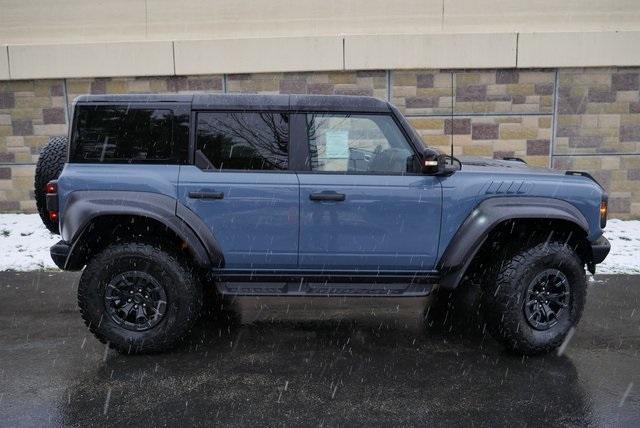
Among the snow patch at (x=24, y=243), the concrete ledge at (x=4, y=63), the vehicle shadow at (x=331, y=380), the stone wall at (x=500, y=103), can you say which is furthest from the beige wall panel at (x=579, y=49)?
the concrete ledge at (x=4, y=63)

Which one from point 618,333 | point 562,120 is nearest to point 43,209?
point 618,333

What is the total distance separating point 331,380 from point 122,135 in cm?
231

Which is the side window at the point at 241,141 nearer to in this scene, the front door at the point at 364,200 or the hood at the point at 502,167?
the front door at the point at 364,200

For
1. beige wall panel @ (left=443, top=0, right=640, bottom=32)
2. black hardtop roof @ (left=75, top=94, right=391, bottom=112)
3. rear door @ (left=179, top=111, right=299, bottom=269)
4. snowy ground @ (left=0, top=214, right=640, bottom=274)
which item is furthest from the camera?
beige wall panel @ (left=443, top=0, right=640, bottom=32)

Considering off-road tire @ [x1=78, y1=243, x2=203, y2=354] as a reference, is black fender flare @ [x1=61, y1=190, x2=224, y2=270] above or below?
above

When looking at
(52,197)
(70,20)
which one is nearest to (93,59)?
(70,20)

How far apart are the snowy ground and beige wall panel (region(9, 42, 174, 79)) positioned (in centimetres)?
241

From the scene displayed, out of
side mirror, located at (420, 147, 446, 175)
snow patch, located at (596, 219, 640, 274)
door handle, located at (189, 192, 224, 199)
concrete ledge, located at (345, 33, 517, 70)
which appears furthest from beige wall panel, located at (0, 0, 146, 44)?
snow patch, located at (596, 219, 640, 274)

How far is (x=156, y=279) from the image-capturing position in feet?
12.8

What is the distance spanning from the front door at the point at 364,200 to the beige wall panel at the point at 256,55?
15.5 ft

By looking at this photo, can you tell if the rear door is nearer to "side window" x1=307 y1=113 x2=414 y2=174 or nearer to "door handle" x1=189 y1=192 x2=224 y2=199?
"door handle" x1=189 y1=192 x2=224 y2=199

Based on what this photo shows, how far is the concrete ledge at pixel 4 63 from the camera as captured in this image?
8.61m

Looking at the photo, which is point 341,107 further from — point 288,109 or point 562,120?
point 562,120

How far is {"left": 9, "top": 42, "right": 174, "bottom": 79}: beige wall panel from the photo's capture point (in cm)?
855
